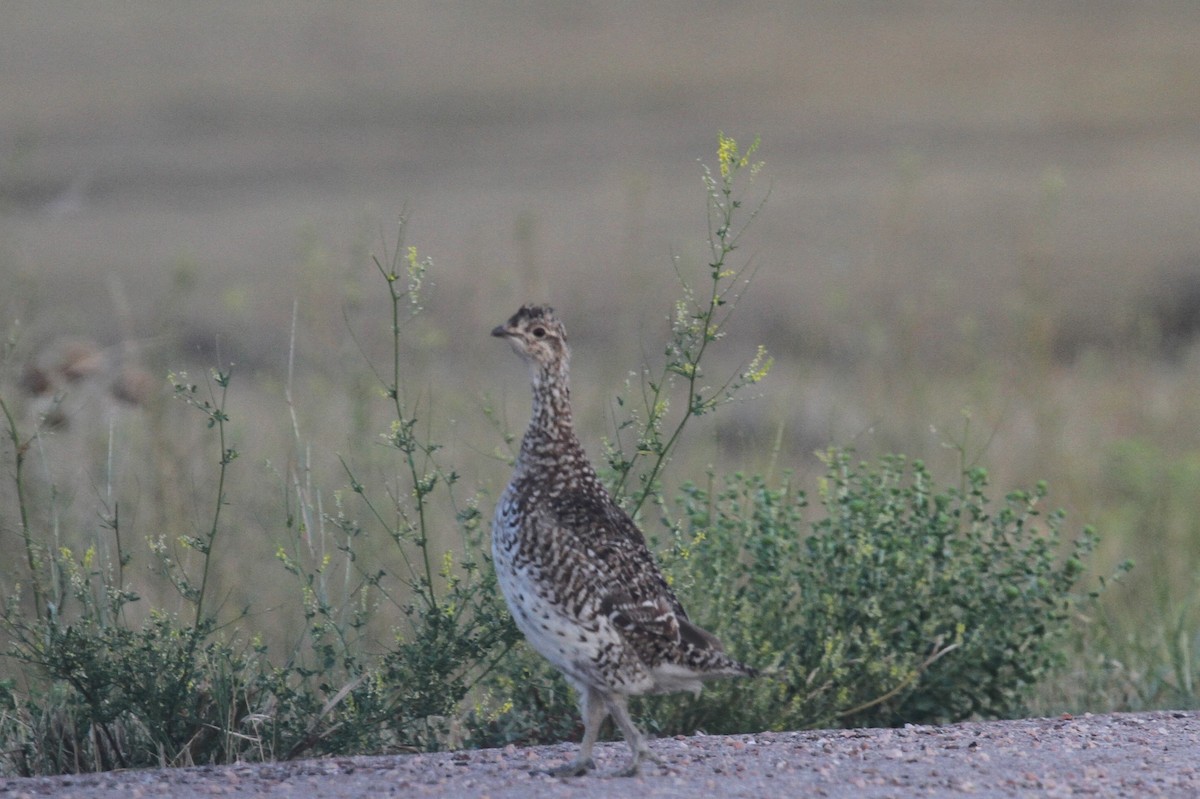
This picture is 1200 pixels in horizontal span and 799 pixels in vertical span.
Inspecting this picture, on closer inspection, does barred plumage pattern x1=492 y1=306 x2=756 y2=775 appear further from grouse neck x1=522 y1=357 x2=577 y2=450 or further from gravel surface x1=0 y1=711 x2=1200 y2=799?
gravel surface x1=0 y1=711 x2=1200 y2=799

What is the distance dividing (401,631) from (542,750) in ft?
3.06

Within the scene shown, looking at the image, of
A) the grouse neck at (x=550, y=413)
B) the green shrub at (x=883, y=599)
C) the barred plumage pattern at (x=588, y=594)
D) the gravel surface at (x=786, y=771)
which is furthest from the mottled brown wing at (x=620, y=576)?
the green shrub at (x=883, y=599)

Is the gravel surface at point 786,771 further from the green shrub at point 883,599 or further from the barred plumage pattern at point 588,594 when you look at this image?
the green shrub at point 883,599

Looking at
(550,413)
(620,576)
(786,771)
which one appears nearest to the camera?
(786,771)

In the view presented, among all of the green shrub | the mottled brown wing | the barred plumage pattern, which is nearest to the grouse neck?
the barred plumage pattern

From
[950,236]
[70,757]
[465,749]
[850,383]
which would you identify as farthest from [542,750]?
[950,236]

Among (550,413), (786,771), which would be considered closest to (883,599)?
(786,771)

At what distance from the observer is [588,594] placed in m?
5.75

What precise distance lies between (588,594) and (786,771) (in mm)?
792

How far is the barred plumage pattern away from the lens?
5730 mm

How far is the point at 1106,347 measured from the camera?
17953 millimetres

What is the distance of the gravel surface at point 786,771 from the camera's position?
17.9 feet

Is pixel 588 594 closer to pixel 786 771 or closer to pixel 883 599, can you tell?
pixel 786 771

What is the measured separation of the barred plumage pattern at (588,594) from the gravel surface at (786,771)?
25 centimetres
